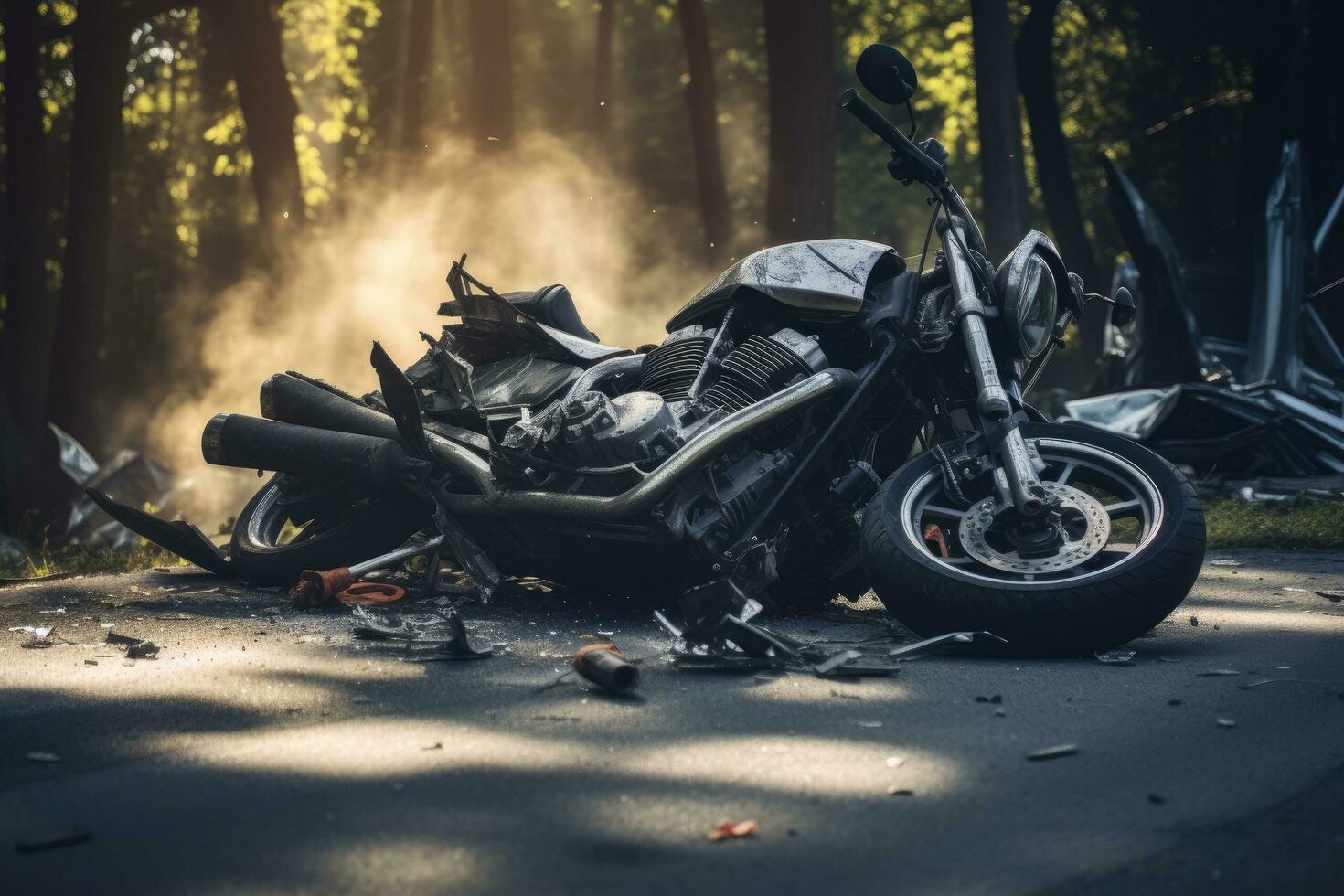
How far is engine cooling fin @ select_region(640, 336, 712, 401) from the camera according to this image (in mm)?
6465

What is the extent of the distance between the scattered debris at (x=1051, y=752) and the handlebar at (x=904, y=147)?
3103mm

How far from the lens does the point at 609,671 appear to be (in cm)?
461

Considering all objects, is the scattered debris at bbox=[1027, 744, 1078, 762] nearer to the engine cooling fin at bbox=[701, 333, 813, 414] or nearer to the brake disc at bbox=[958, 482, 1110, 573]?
the brake disc at bbox=[958, 482, 1110, 573]

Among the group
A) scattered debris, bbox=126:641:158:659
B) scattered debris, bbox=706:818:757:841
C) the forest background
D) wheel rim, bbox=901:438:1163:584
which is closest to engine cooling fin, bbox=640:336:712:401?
wheel rim, bbox=901:438:1163:584

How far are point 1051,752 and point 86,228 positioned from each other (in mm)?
16538

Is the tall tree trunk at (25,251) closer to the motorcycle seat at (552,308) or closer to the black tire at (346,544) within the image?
the black tire at (346,544)

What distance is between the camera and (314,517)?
777cm

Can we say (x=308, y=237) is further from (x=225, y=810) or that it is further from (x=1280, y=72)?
(x=225, y=810)

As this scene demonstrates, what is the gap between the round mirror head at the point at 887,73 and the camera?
6137mm

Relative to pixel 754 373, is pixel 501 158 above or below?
above

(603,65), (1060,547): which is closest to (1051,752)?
(1060,547)

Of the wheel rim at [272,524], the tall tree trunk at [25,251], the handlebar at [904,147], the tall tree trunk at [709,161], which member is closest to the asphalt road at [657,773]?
the wheel rim at [272,524]

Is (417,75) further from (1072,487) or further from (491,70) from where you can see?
(1072,487)

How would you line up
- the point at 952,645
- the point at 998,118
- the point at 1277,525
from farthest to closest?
the point at 998,118 < the point at 1277,525 < the point at 952,645
